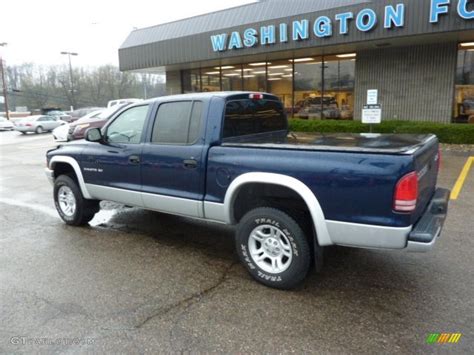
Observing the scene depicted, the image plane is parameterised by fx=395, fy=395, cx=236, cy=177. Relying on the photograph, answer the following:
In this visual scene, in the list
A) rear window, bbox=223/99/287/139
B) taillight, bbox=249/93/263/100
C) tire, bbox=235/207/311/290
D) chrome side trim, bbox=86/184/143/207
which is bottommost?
tire, bbox=235/207/311/290

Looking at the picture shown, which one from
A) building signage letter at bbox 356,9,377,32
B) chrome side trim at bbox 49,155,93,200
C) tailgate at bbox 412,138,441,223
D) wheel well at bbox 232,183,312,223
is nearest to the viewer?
tailgate at bbox 412,138,441,223

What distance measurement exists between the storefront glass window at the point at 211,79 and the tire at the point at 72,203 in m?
15.4

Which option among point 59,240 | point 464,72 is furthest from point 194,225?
point 464,72

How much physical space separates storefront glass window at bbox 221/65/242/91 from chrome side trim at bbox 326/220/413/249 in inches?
666

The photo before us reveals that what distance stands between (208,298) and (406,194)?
1.93 meters

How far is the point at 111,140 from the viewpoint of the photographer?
5.14 meters

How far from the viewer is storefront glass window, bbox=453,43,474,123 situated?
45.5 ft

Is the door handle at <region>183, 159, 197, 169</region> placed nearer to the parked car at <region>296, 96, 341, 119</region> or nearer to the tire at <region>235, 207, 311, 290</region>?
the tire at <region>235, 207, 311, 290</region>

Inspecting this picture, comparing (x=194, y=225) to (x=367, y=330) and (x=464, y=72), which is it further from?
(x=464, y=72)

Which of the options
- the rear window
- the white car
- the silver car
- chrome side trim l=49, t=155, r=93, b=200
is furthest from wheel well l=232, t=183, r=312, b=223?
the silver car

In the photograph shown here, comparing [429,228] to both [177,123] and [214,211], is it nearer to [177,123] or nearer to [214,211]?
[214,211]

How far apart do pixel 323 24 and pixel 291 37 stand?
4.26ft

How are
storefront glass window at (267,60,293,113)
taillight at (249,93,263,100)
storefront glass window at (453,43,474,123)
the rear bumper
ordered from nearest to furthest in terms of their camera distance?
the rear bumper < taillight at (249,93,263,100) < storefront glass window at (453,43,474,123) < storefront glass window at (267,60,293,113)

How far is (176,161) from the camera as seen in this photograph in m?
4.32
